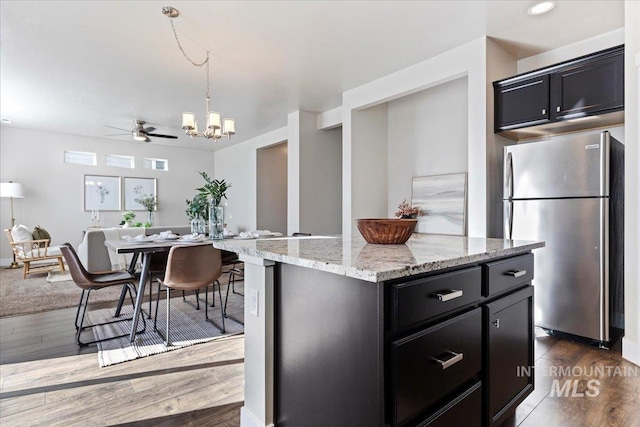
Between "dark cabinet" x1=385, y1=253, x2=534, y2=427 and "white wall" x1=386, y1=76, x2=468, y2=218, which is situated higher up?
"white wall" x1=386, y1=76, x2=468, y2=218

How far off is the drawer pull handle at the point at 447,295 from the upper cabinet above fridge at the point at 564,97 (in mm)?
2564

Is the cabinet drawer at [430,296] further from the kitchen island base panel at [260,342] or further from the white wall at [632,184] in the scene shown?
the white wall at [632,184]

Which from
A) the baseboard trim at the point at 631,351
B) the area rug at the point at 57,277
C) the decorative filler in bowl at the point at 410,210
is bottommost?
the area rug at the point at 57,277

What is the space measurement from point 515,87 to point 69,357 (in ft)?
14.3

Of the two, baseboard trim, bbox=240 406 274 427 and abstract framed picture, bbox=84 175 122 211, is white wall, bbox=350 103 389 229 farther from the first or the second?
abstract framed picture, bbox=84 175 122 211

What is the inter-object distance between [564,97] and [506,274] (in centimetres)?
227

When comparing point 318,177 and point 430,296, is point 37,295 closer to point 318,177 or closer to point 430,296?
point 318,177

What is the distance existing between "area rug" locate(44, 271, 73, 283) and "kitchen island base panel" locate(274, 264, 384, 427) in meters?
5.36

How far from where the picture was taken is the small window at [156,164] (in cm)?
859

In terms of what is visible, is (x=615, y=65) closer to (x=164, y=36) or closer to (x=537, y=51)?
(x=537, y=51)

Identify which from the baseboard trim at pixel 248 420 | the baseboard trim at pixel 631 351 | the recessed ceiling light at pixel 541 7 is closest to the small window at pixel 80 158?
the baseboard trim at pixel 248 420

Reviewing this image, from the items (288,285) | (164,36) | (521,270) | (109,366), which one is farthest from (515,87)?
(109,366)

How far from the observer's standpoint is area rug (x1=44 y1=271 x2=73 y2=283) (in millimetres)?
5316

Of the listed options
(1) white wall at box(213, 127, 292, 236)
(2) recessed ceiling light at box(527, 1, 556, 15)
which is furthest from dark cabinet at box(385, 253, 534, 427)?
(1) white wall at box(213, 127, 292, 236)
